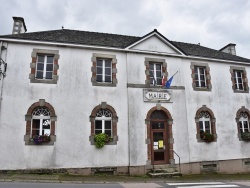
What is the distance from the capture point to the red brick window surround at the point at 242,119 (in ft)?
47.4

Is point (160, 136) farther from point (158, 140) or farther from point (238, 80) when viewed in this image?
point (238, 80)

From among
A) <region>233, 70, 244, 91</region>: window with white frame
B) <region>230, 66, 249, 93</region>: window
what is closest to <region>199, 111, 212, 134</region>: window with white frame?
<region>230, 66, 249, 93</region>: window

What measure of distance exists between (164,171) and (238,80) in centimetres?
817

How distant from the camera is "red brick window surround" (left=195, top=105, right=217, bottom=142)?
13.6 m

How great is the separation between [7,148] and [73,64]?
5004 millimetres

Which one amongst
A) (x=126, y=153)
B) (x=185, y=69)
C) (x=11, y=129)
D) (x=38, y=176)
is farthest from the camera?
(x=185, y=69)

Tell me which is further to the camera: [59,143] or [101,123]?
[101,123]

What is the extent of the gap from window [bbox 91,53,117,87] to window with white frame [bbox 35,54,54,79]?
2120mm

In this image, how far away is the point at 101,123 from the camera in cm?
1191

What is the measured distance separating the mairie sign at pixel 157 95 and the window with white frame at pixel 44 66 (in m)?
5.09

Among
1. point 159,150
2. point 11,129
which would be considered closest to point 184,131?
point 159,150

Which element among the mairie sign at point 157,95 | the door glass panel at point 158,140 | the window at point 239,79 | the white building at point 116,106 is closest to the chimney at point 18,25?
the white building at point 116,106

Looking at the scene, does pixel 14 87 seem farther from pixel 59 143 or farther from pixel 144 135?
pixel 144 135

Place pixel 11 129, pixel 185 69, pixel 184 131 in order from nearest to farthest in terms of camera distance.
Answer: pixel 11 129
pixel 184 131
pixel 185 69
